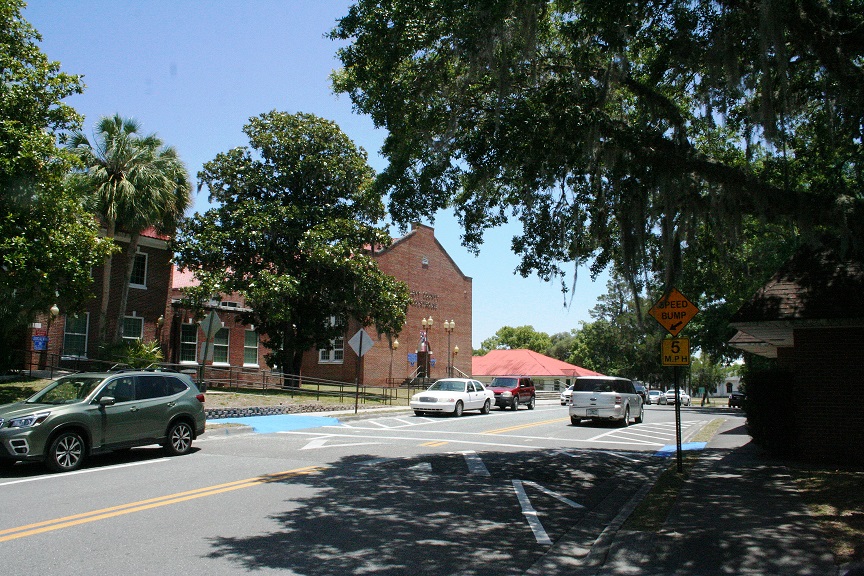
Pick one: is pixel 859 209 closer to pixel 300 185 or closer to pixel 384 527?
pixel 384 527

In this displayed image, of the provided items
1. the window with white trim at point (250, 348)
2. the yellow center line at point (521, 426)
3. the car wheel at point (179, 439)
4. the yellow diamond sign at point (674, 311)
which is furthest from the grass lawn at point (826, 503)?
the window with white trim at point (250, 348)

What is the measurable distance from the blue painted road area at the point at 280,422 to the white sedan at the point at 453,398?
5094 mm

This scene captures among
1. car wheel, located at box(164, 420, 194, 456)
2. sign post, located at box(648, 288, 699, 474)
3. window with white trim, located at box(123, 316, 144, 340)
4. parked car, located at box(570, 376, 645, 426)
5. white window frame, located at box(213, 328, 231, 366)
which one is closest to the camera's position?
sign post, located at box(648, 288, 699, 474)

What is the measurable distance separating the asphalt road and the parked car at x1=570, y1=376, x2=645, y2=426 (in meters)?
7.42

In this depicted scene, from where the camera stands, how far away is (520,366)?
63.1 metres

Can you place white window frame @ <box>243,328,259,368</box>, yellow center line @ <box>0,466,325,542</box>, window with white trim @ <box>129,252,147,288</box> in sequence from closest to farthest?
yellow center line @ <box>0,466,325,542</box>, window with white trim @ <box>129,252,147,288</box>, white window frame @ <box>243,328,259,368</box>

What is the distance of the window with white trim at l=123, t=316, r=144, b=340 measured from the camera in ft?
99.1

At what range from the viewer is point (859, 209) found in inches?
343

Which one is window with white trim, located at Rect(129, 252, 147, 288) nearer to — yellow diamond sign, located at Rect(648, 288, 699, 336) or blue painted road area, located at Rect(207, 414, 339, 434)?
blue painted road area, located at Rect(207, 414, 339, 434)

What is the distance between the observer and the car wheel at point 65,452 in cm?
1049

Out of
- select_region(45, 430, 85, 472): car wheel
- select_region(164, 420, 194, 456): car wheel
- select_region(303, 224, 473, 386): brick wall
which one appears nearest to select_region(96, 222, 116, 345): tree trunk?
select_region(164, 420, 194, 456): car wheel

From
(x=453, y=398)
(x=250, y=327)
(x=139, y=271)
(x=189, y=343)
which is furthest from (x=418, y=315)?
(x=453, y=398)

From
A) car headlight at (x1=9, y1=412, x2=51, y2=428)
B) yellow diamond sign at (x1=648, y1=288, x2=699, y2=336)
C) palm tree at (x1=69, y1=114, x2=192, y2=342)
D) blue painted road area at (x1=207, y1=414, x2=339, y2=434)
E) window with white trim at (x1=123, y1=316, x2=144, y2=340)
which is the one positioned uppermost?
palm tree at (x1=69, y1=114, x2=192, y2=342)

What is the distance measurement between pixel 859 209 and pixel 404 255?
40119 mm
